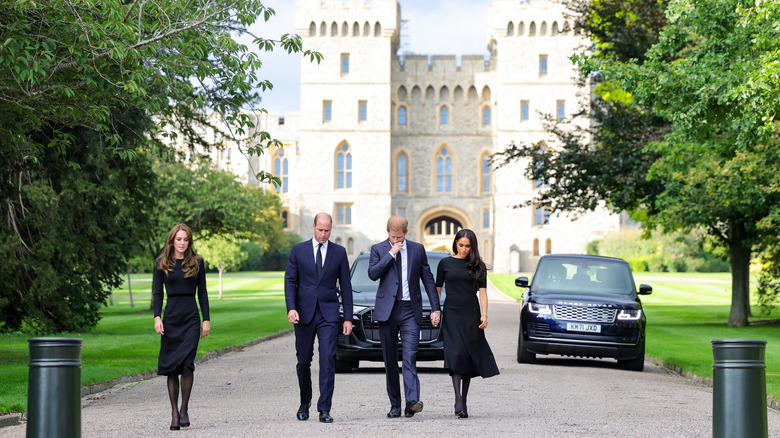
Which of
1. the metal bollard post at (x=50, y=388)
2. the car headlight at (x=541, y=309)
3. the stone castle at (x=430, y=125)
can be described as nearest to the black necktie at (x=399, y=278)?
the metal bollard post at (x=50, y=388)

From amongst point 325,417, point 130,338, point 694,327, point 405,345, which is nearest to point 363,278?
point 405,345

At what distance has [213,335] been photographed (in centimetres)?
2364

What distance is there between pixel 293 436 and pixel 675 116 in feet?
30.8

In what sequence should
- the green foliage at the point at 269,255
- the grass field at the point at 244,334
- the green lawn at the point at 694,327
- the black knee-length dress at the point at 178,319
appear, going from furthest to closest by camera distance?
1. the green foliage at the point at 269,255
2. the green lawn at the point at 694,327
3. the grass field at the point at 244,334
4. the black knee-length dress at the point at 178,319

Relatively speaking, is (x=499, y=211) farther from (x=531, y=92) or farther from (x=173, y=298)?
(x=173, y=298)

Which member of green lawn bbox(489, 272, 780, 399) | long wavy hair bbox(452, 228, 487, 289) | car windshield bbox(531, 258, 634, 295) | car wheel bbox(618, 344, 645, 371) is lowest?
green lawn bbox(489, 272, 780, 399)

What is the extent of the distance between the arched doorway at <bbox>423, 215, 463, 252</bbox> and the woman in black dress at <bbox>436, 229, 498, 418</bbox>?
234ft

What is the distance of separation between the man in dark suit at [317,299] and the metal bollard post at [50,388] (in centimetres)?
284

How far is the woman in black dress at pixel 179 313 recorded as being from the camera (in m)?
8.95

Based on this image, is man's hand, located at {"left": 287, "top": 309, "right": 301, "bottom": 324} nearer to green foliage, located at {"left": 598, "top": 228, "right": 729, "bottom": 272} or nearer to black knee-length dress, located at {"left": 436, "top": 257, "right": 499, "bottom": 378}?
black knee-length dress, located at {"left": 436, "top": 257, "right": 499, "bottom": 378}

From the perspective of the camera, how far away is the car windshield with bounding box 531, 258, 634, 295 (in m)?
16.6

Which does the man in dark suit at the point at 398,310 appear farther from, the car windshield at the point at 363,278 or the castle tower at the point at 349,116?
the castle tower at the point at 349,116

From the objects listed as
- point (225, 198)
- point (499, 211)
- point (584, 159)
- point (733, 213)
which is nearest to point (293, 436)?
point (733, 213)

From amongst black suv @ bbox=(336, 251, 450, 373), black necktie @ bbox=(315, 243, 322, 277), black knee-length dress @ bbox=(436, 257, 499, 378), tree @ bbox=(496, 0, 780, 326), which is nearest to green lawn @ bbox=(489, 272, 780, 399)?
tree @ bbox=(496, 0, 780, 326)
